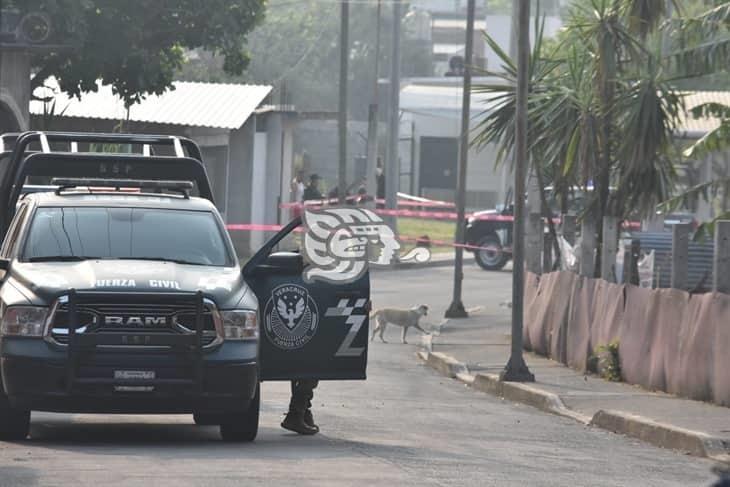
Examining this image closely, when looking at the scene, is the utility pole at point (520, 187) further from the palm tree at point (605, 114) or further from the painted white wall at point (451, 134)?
the painted white wall at point (451, 134)

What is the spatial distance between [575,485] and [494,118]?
13772mm

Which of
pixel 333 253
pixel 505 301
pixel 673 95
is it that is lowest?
pixel 505 301

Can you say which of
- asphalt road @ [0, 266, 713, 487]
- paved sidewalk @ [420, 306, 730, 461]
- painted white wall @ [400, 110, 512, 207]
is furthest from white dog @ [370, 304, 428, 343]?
painted white wall @ [400, 110, 512, 207]

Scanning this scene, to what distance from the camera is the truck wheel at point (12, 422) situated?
11539 mm

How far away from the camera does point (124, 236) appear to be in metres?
12.3

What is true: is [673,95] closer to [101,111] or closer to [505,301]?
[505,301]

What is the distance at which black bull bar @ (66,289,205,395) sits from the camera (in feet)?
36.2

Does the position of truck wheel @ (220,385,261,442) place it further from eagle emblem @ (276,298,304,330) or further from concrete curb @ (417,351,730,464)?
concrete curb @ (417,351,730,464)

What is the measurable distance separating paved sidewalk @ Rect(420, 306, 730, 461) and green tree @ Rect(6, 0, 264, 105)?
666cm

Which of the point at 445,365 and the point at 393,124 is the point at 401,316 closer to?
the point at 445,365

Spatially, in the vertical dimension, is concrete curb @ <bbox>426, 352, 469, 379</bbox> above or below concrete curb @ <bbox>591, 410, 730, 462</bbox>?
below

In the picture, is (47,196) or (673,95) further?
(673,95)

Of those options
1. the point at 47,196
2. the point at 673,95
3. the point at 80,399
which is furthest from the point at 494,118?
the point at 80,399

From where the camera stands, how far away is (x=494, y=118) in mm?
23875
